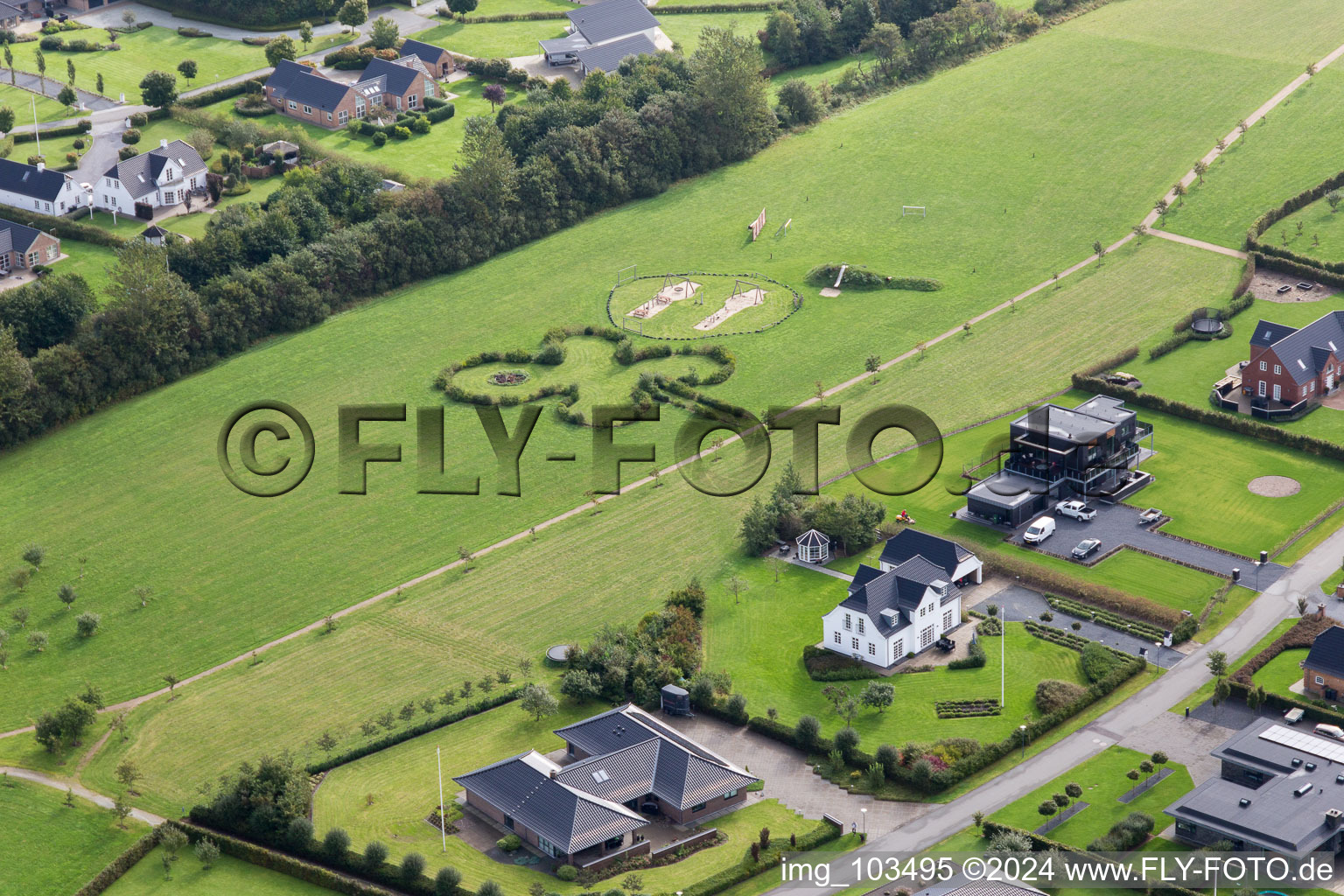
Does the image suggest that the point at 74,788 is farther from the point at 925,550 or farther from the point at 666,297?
the point at 666,297

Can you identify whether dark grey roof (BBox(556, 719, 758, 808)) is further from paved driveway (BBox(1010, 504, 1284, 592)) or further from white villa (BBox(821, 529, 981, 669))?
paved driveway (BBox(1010, 504, 1284, 592))

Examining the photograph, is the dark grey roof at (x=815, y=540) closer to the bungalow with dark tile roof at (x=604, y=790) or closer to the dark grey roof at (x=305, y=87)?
the bungalow with dark tile roof at (x=604, y=790)

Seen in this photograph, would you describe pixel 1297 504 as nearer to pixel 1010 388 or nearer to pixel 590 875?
pixel 1010 388

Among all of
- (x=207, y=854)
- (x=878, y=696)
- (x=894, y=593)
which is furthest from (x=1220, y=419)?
(x=207, y=854)

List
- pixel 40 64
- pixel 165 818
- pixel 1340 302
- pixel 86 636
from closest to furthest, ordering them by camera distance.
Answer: pixel 165 818
pixel 86 636
pixel 1340 302
pixel 40 64

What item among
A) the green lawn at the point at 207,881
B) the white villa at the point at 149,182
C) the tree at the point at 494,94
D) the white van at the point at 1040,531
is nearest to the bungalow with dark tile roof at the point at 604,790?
the green lawn at the point at 207,881

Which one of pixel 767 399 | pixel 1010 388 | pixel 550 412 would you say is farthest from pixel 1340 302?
pixel 550 412
